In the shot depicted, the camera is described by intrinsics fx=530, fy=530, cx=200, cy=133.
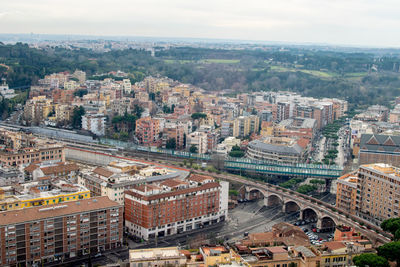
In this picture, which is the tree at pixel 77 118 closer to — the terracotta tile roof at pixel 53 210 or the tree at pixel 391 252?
the terracotta tile roof at pixel 53 210

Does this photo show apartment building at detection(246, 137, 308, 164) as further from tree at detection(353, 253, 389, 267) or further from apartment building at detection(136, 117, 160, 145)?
tree at detection(353, 253, 389, 267)

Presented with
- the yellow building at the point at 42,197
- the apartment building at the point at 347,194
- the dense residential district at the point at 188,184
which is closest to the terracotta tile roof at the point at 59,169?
the dense residential district at the point at 188,184

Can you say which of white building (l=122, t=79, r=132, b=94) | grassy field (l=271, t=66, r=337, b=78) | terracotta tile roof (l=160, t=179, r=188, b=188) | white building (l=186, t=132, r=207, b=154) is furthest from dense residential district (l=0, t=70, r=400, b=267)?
grassy field (l=271, t=66, r=337, b=78)

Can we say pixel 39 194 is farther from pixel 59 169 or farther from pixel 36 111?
pixel 36 111

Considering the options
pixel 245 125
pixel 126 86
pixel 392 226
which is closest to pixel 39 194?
pixel 392 226

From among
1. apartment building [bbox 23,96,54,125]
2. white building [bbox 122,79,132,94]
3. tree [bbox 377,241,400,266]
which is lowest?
tree [bbox 377,241,400,266]

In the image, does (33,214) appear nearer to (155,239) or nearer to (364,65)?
(155,239)

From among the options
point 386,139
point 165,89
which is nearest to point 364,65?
point 165,89
